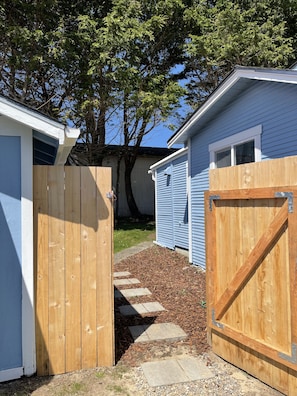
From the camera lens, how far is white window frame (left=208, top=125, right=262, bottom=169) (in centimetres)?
578

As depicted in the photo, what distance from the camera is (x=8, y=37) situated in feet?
34.2

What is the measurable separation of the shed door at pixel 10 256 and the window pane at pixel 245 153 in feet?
14.3

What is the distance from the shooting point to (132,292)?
19.8 ft

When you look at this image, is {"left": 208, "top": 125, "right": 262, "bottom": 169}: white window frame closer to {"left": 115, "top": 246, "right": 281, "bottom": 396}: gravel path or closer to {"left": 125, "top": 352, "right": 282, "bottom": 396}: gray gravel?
{"left": 115, "top": 246, "right": 281, "bottom": 396}: gravel path

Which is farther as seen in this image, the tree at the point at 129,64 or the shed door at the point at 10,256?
the tree at the point at 129,64

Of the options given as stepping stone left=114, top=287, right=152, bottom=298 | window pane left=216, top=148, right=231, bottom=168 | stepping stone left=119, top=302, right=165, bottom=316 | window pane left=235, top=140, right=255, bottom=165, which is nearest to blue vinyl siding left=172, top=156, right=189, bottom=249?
window pane left=216, top=148, right=231, bottom=168

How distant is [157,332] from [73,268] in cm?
158

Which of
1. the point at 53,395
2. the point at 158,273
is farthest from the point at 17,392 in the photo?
the point at 158,273

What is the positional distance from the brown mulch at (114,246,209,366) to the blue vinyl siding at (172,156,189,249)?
1.67 feet

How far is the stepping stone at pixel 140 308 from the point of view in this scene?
16.1ft

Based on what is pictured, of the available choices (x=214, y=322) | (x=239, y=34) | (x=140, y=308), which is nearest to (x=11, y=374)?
(x=214, y=322)

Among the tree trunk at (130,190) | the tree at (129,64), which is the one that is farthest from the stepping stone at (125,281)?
the tree trunk at (130,190)

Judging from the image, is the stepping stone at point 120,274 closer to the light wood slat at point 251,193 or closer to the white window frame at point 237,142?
the white window frame at point 237,142

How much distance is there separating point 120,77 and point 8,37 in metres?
3.71
